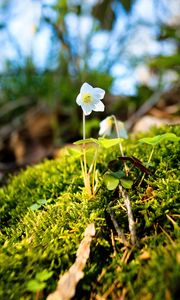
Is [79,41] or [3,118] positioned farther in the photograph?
[3,118]

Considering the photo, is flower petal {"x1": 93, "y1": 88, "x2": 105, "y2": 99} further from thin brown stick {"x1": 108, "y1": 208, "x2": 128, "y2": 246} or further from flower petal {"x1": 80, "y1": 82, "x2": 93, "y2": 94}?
thin brown stick {"x1": 108, "y1": 208, "x2": 128, "y2": 246}

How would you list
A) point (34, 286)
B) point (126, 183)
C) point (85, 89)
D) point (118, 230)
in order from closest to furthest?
point (34, 286), point (118, 230), point (126, 183), point (85, 89)

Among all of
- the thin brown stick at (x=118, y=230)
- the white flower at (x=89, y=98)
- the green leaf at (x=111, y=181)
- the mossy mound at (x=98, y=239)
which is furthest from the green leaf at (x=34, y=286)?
the white flower at (x=89, y=98)

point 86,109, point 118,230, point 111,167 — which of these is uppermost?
point 86,109

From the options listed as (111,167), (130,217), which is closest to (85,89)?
(111,167)

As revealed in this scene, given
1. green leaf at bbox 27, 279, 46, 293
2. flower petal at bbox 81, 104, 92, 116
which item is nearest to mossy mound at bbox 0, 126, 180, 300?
green leaf at bbox 27, 279, 46, 293

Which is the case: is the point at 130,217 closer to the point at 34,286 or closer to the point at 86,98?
the point at 34,286

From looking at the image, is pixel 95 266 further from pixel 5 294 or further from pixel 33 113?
pixel 33 113

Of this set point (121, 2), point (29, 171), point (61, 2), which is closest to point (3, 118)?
point (61, 2)
